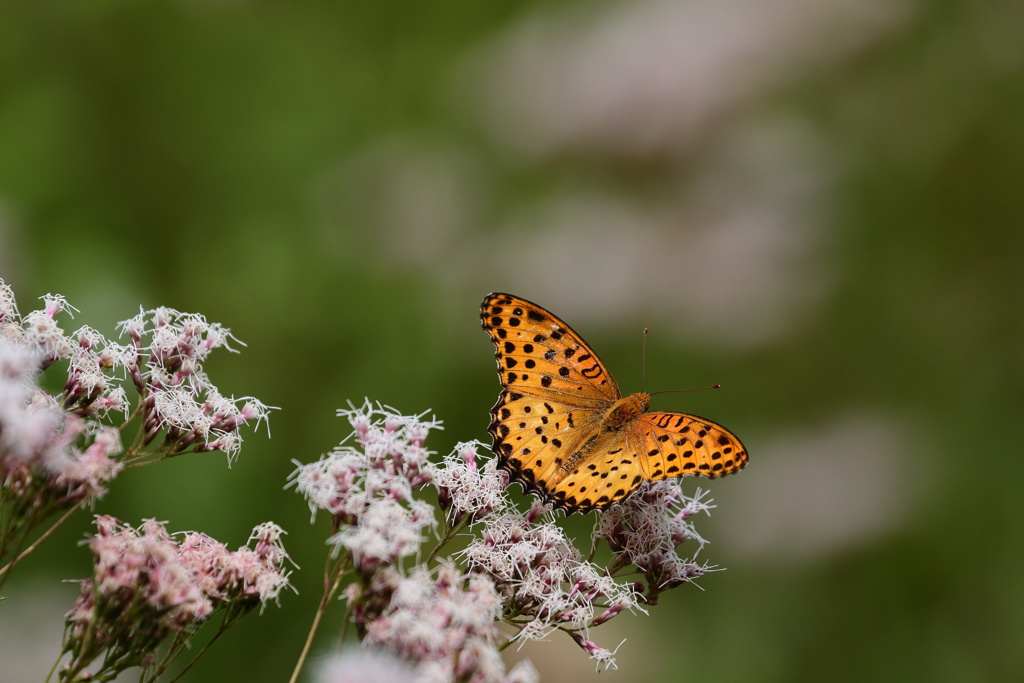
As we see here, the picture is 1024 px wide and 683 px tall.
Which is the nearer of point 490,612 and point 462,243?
point 490,612

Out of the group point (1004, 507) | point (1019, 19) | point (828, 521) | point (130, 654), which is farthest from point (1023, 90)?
point (130, 654)

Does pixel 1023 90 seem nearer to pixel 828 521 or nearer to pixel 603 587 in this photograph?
pixel 828 521

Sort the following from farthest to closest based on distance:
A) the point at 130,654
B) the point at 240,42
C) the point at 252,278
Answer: the point at 240,42 < the point at 252,278 < the point at 130,654

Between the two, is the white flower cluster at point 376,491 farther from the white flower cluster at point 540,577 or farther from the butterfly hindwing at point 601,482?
the butterfly hindwing at point 601,482

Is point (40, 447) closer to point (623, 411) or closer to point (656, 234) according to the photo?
point (623, 411)

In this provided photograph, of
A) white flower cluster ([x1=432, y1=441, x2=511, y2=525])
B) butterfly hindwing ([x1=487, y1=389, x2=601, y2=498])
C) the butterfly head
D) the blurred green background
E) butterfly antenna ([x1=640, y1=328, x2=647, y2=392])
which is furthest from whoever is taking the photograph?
butterfly antenna ([x1=640, y1=328, x2=647, y2=392])

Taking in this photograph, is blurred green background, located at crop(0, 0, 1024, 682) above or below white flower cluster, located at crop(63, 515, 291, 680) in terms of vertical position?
above

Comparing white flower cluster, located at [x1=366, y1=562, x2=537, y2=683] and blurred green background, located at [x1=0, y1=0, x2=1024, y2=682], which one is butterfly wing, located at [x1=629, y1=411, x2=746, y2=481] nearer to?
white flower cluster, located at [x1=366, y1=562, x2=537, y2=683]

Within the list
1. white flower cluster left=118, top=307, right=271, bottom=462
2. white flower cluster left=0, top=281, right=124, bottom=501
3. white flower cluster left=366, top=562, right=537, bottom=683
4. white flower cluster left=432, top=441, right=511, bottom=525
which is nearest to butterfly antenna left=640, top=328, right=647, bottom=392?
white flower cluster left=432, top=441, right=511, bottom=525
